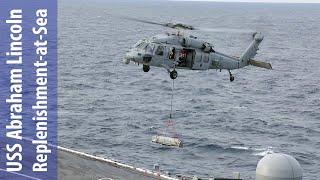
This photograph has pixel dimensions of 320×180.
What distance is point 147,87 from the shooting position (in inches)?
4473

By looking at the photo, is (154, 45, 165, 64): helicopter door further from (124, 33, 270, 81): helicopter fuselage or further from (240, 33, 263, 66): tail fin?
(240, 33, 263, 66): tail fin

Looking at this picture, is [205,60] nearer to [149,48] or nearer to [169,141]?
[149,48]

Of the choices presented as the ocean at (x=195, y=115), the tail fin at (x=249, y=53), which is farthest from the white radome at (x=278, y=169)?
the ocean at (x=195, y=115)

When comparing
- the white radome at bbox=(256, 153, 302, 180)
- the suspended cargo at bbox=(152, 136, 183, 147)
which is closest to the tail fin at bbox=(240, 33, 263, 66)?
the white radome at bbox=(256, 153, 302, 180)

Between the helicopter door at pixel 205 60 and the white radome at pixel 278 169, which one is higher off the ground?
the helicopter door at pixel 205 60

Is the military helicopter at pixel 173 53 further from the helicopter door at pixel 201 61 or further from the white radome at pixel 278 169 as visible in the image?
the white radome at pixel 278 169

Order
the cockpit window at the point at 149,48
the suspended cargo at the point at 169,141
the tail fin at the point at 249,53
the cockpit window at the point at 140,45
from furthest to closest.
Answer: the suspended cargo at the point at 169,141 → the tail fin at the point at 249,53 → the cockpit window at the point at 140,45 → the cockpit window at the point at 149,48

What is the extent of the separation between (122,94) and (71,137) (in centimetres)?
3078

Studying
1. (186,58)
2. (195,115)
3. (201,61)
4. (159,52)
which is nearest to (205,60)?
(201,61)

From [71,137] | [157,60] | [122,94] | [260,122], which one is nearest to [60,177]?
[157,60]

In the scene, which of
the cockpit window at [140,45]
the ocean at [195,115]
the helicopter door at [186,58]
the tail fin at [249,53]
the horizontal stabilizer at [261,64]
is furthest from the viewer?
the ocean at [195,115]

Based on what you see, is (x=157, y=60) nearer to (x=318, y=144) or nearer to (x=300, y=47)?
(x=318, y=144)

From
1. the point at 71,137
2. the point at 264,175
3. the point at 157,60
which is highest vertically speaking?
the point at 157,60

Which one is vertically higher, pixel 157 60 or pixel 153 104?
pixel 157 60
